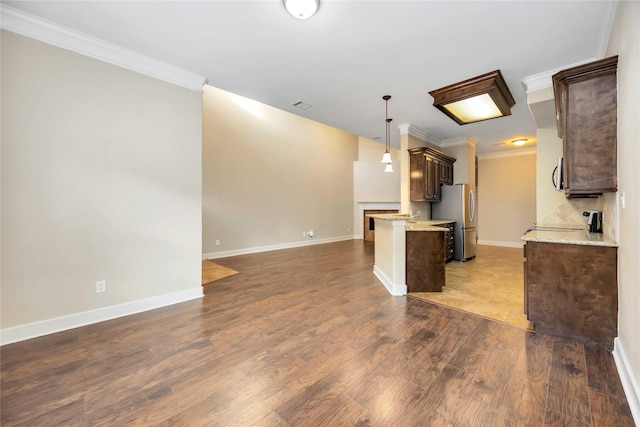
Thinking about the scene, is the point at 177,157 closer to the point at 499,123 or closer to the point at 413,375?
the point at 413,375

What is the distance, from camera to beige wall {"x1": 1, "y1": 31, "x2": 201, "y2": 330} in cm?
234

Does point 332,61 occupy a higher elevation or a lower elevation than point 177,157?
higher

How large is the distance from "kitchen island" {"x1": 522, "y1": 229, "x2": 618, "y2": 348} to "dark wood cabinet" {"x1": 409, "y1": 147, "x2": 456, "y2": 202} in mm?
3004

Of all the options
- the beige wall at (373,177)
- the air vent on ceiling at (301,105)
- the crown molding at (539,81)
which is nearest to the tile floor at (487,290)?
the crown molding at (539,81)

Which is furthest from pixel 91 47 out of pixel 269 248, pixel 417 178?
pixel 269 248

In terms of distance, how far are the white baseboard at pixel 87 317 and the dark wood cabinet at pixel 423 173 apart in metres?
4.34

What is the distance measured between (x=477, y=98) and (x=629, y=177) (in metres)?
2.52

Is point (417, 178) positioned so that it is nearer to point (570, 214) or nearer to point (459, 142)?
point (459, 142)

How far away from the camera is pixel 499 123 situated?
5.13 m

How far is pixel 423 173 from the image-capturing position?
17.5 feet

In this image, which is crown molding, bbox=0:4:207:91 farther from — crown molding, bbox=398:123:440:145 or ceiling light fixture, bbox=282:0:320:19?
crown molding, bbox=398:123:440:145

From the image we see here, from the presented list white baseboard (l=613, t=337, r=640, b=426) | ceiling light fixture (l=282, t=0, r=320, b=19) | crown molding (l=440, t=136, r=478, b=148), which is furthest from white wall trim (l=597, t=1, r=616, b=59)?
crown molding (l=440, t=136, r=478, b=148)

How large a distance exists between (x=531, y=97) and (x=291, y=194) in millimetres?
5713

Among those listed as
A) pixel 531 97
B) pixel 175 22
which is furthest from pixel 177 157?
pixel 531 97
